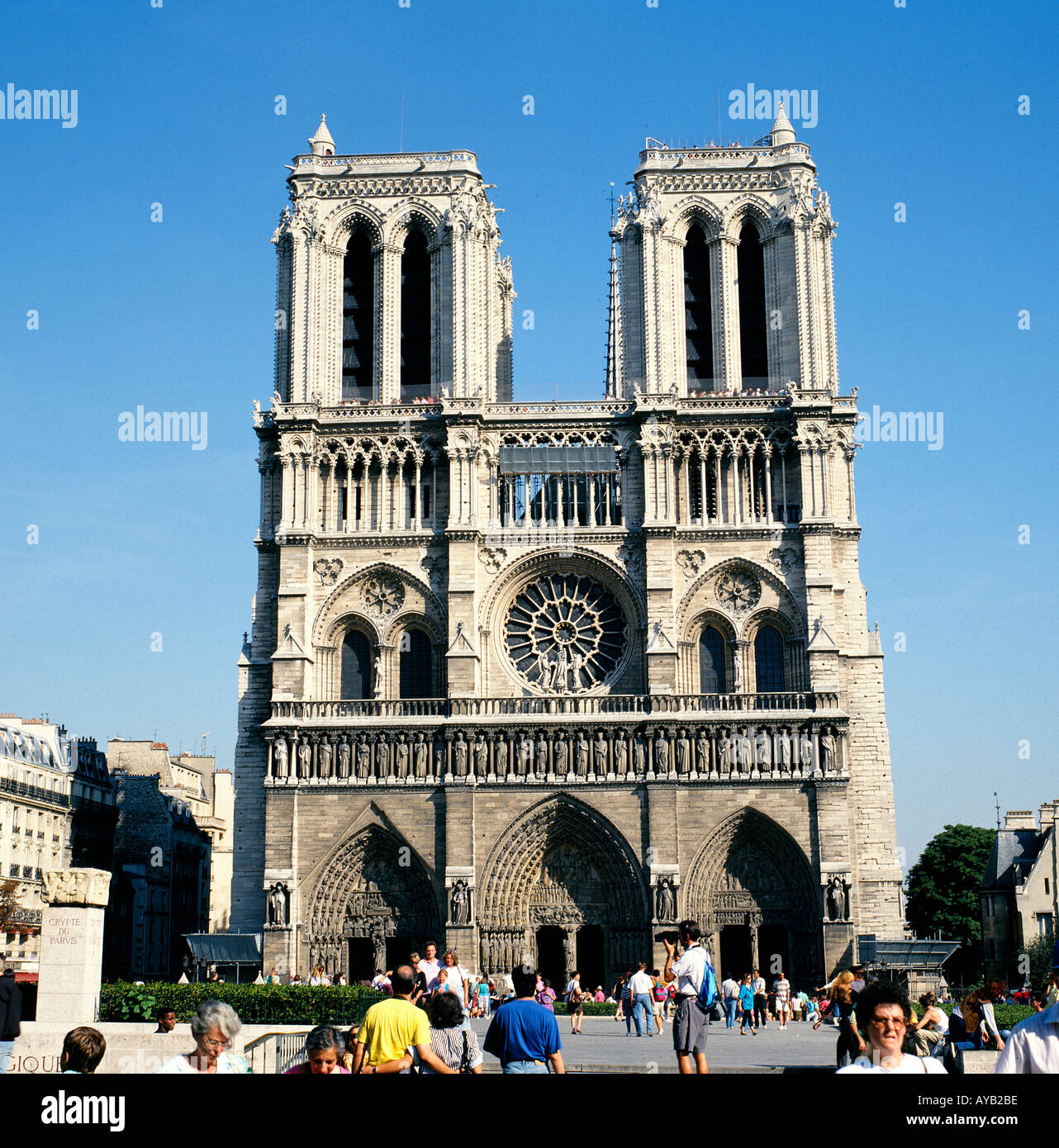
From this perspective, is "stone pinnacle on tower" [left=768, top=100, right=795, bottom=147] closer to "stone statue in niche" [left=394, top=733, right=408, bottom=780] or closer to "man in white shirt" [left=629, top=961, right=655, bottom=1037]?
"stone statue in niche" [left=394, top=733, right=408, bottom=780]

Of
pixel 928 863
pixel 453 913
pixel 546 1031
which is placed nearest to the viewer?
pixel 546 1031

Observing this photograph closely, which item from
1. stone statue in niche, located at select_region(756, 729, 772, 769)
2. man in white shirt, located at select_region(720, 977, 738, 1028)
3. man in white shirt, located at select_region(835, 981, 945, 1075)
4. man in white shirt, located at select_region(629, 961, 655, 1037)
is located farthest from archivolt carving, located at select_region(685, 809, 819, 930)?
man in white shirt, located at select_region(835, 981, 945, 1075)

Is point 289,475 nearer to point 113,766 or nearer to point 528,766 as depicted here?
point 528,766

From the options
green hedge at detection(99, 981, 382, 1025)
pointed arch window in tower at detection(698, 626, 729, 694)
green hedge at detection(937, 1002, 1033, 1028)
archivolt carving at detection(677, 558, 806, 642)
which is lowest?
green hedge at detection(937, 1002, 1033, 1028)

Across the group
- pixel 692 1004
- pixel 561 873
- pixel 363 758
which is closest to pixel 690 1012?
pixel 692 1004

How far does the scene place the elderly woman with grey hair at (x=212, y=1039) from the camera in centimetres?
780

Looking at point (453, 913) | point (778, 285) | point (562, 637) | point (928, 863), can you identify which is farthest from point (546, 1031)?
point (928, 863)

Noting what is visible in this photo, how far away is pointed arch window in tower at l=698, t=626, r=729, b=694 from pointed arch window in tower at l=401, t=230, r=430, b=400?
11.4 metres

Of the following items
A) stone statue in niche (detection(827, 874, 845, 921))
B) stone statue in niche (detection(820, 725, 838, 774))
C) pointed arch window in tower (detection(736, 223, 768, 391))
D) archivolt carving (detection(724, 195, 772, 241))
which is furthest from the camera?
pointed arch window in tower (detection(736, 223, 768, 391))

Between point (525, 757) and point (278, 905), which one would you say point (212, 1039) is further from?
point (278, 905)

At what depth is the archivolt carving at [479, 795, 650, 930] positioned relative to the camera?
135ft

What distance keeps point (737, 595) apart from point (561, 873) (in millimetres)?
9096

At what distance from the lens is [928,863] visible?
64312 millimetres
